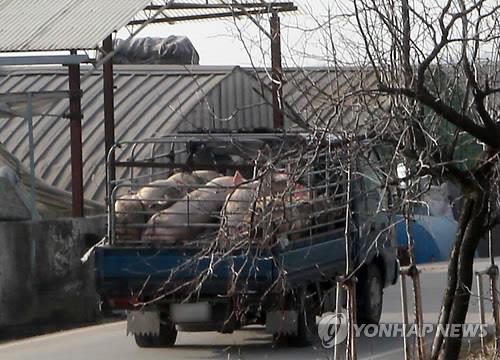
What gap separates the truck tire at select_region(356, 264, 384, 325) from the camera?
14.5 meters

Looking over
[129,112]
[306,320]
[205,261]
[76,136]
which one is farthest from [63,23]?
[129,112]

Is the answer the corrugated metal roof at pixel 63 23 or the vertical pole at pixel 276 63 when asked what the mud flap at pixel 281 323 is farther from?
the corrugated metal roof at pixel 63 23

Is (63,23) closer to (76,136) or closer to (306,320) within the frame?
(76,136)

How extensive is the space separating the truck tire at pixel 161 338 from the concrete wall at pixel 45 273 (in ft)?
10.2

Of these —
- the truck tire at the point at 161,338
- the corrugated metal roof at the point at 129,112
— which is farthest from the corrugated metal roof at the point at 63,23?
the corrugated metal roof at the point at 129,112

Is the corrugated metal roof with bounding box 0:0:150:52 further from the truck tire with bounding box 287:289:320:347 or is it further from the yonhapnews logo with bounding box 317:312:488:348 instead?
the truck tire with bounding box 287:289:320:347

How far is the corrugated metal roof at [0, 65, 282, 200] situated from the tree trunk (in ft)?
55.1

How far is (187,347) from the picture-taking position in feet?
45.5

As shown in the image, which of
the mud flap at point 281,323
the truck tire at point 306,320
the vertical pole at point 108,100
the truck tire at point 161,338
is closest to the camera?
the truck tire at point 306,320

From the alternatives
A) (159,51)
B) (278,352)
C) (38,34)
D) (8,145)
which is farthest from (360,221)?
(159,51)

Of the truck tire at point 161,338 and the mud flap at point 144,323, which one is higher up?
the mud flap at point 144,323

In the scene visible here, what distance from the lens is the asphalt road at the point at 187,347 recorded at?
42.7 ft

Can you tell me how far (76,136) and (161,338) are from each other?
5.55 m

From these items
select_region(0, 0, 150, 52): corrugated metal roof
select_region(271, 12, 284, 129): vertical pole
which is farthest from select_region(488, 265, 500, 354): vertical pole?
select_region(0, 0, 150, 52): corrugated metal roof
